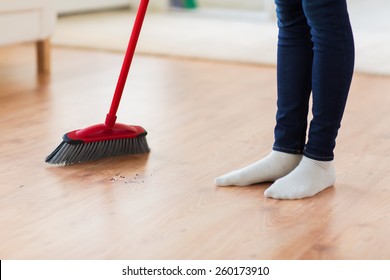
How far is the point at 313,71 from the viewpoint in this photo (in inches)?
63.6

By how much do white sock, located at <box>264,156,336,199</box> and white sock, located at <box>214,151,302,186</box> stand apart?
0.05m

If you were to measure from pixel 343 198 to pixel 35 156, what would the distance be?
0.78 meters

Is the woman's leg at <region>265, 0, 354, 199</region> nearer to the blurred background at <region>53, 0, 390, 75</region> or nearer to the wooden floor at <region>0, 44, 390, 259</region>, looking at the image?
the wooden floor at <region>0, 44, 390, 259</region>

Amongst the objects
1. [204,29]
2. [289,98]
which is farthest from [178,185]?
[204,29]

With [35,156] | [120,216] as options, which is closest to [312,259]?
[120,216]

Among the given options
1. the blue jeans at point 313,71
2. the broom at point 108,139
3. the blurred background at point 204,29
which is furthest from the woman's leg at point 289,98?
the blurred background at point 204,29

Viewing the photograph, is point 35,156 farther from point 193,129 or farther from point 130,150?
point 193,129

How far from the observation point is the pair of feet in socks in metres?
1.65

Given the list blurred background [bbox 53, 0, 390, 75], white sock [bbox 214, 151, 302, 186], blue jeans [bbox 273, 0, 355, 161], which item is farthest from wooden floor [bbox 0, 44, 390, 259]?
blurred background [bbox 53, 0, 390, 75]

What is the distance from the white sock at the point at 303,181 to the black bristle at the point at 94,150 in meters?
0.44

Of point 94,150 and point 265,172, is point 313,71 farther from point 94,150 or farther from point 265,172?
point 94,150

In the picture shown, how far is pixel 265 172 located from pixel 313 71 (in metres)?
0.26

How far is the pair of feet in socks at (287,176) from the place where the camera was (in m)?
1.65
